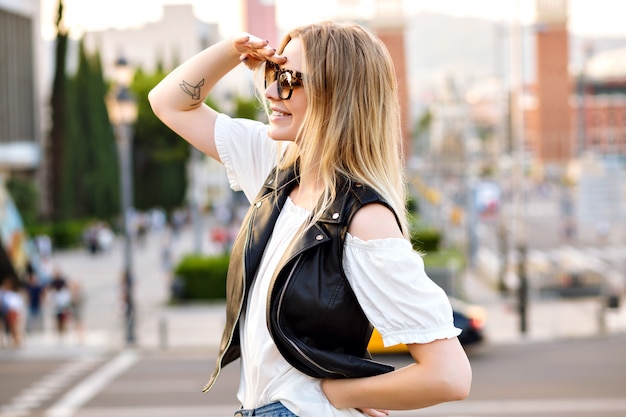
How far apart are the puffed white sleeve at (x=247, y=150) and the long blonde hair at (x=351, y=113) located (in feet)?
1.22

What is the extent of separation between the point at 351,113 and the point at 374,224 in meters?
0.24

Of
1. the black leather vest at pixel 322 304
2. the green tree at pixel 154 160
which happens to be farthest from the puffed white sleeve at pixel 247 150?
the green tree at pixel 154 160

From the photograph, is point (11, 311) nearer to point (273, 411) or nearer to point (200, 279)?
point (200, 279)

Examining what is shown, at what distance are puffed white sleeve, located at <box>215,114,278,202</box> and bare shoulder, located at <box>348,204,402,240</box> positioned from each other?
53cm

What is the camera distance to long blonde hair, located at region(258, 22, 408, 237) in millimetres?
1903

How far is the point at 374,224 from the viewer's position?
181 cm

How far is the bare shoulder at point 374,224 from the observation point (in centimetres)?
180

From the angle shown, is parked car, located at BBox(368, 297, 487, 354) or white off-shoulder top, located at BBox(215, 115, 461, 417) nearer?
white off-shoulder top, located at BBox(215, 115, 461, 417)

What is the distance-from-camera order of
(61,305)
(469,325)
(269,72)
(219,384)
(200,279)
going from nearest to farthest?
(269,72) < (219,384) < (469,325) < (61,305) < (200,279)

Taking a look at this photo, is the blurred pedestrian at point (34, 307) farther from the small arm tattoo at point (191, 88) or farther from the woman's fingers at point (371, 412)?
the woman's fingers at point (371, 412)

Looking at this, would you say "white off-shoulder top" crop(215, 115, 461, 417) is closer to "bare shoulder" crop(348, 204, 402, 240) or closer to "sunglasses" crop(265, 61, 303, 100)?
"bare shoulder" crop(348, 204, 402, 240)

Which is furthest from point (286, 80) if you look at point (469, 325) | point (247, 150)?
point (469, 325)

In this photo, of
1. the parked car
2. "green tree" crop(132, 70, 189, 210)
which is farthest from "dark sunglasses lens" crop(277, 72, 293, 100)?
"green tree" crop(132, 70, 189, 210)

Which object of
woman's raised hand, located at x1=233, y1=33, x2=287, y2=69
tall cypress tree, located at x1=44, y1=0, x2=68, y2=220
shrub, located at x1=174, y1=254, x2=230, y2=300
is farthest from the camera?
tall cypress tree, located at x1=44, y1=0, x2=68, y2=220
